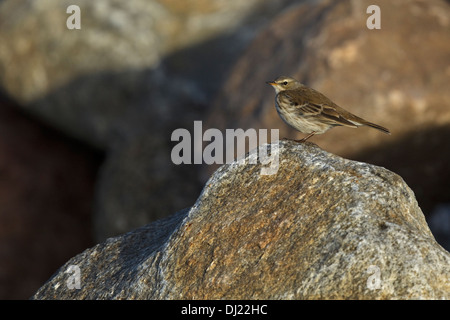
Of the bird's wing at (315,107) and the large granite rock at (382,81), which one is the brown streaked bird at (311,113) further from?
the large granite rock at (382,81)

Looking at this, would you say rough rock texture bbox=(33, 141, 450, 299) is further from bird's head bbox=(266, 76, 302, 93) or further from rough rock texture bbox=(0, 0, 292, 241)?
rough rock texture bbox=(0, 0, 292, 241)

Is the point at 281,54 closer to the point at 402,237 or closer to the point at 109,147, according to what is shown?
the point at 109,147

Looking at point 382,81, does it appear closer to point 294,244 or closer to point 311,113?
point 311,113

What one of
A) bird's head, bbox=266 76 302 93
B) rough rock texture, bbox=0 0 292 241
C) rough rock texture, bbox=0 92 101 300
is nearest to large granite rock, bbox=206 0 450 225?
bird's head, bbox=266 76 302 93

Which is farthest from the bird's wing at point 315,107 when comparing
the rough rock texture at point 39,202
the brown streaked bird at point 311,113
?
the rough rock texture at point 39,202

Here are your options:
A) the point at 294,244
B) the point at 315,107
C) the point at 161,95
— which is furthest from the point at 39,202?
the point at 294,244
